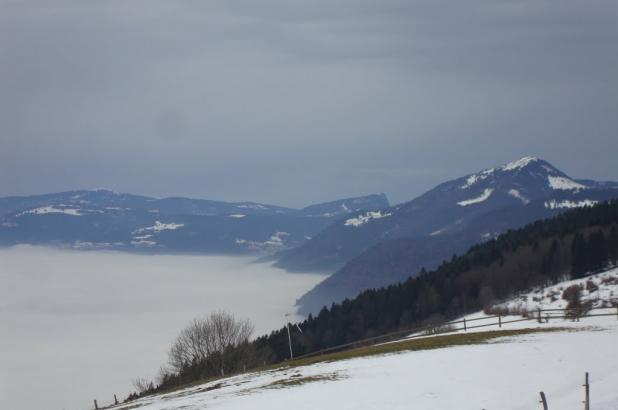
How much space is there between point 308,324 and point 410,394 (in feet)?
467

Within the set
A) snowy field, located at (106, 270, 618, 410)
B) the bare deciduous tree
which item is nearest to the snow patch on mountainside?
the bare deciduous tree

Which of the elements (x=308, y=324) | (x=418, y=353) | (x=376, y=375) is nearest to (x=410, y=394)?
(x=376, y=375)

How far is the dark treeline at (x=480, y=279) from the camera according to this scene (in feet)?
440

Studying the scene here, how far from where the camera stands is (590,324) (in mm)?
51344

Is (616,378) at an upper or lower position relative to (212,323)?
lower

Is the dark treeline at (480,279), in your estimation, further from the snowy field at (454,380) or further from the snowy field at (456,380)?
the snowy field at (454,380)

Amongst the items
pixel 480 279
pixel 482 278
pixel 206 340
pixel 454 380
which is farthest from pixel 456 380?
pixel 482 278

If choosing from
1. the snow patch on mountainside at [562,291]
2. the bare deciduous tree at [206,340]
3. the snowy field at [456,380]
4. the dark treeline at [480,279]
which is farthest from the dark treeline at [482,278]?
the snowy field at [456,380]

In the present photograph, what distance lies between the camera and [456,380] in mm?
31516

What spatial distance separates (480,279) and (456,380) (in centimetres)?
13287

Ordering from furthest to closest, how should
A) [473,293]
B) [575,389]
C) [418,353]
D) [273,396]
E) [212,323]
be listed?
1. [473,293]
2. [212,323]
3. [418,353]
4. [273,396]
5. [575,389]

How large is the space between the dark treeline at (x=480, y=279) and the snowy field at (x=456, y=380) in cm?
8063

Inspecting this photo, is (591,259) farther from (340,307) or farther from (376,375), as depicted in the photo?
(376,375)

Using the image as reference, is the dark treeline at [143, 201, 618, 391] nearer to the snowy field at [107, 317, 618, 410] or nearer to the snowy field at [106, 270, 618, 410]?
the snowy field at [106, 270, 618, 410]
